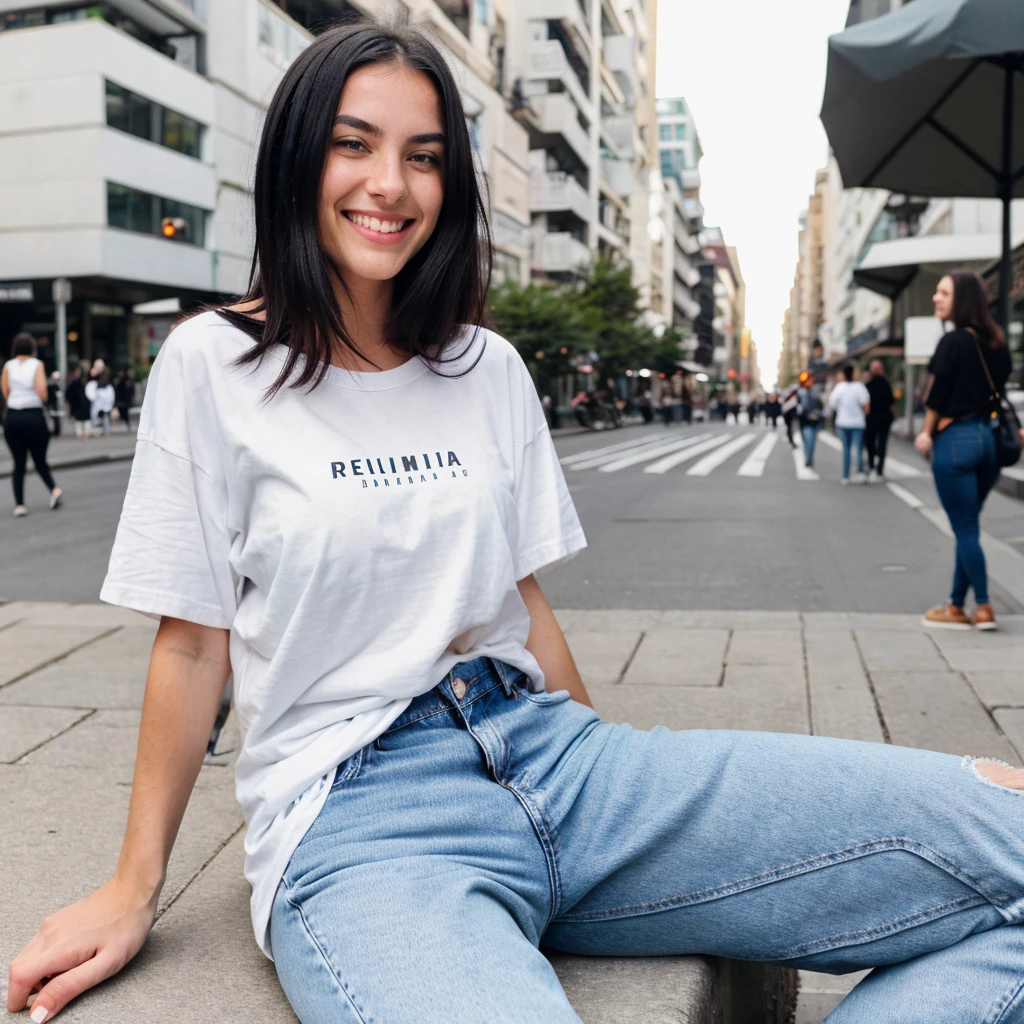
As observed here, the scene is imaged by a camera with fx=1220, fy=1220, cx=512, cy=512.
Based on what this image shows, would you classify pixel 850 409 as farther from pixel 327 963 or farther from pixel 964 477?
pixel 327 963

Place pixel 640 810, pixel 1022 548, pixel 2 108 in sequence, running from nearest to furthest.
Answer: pixel 640 810
pixel 1022 548
pixel 2 108

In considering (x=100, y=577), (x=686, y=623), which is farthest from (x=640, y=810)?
(x=100, y=577)

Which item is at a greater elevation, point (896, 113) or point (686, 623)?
point (896, 113)

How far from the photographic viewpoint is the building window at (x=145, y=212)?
94.6 feet

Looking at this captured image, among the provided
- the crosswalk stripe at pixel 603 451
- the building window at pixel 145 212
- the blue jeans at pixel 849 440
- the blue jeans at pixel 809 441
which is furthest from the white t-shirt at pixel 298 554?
the building window at pixel 145 212

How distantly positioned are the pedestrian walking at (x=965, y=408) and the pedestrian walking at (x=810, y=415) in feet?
43.0

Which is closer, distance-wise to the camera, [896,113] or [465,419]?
[465,419]

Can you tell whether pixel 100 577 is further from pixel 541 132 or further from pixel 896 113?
pixel 541 132

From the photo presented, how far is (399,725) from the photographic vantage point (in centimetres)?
169

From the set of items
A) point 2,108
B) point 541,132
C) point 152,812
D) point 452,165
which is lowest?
point 152,812

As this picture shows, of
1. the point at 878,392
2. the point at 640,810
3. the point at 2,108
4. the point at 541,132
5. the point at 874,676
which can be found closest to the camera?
the point at 640,810

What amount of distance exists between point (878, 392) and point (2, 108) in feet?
75.7

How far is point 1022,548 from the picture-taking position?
9062 millimetres

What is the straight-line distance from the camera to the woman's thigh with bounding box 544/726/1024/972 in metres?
1.55
